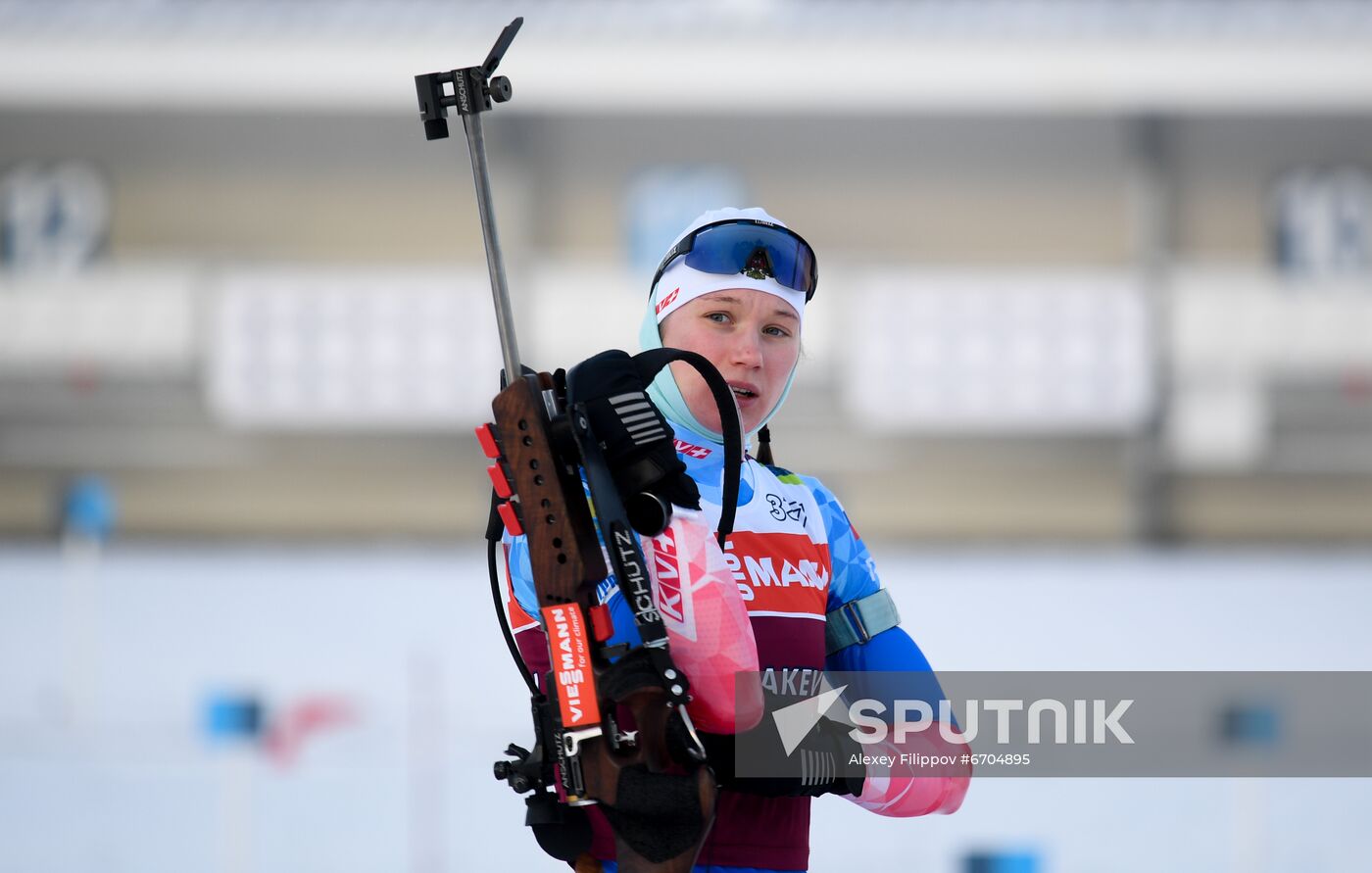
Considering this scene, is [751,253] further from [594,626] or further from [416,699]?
[416,699]

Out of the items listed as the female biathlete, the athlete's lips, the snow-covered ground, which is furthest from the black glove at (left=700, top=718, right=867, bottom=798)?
the snow-covered ground

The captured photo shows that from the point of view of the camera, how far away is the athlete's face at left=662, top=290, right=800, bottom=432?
63.0 inches

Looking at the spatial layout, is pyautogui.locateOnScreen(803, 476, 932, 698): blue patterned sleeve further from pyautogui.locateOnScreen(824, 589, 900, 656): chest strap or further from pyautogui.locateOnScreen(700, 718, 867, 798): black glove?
pyautogui.locateOnScreen(700, 718, 867, 798): black glove

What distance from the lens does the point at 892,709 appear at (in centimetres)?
161

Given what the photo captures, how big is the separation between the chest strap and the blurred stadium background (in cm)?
909

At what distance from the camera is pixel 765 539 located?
1619 millimetres

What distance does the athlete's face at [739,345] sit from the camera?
1.60 m

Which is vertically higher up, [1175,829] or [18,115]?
[18,115]

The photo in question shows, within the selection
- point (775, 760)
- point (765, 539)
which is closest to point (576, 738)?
point (775, 760)

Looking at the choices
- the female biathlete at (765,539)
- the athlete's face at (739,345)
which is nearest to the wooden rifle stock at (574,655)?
the female biathlete at (765,539)

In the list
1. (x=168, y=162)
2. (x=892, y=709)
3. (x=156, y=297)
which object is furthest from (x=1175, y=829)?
(x=168, y=162)

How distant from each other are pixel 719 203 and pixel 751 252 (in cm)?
1168

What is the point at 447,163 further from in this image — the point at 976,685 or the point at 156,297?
the point at 976,685

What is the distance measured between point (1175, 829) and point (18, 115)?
12.3m
